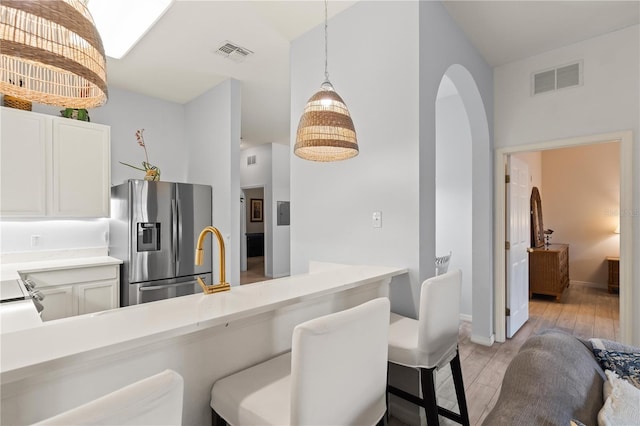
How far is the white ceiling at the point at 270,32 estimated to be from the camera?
8.32 feet

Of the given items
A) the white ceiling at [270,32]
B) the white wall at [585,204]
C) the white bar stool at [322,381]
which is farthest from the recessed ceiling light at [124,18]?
the white wall at [585,204]

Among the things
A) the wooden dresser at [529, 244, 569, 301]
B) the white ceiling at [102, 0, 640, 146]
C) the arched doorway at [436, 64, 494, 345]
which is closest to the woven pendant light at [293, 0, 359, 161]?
the white ceiling at [102, 0, 640, 146]

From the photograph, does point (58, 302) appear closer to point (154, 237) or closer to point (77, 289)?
point (77, 289)

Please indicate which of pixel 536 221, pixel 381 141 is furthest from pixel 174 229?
pixel 536 221

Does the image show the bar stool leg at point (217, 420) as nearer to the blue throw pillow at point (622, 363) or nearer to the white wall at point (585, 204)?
the blue throw pillow at point (622, 363)

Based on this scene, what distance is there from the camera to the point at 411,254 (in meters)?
2.16

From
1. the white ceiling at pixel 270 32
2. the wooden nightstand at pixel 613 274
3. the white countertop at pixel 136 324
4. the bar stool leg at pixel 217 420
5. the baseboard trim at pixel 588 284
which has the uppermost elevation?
the white ceiling at pixel 270 32

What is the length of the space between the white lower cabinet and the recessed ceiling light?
7.19ft

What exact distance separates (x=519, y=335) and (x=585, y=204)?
382cm

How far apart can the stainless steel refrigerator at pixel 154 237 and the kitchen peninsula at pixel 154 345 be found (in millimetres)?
2327

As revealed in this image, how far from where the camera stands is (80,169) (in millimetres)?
3383

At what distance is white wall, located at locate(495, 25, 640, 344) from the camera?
2.66 m

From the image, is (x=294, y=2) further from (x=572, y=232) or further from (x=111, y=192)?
(x=572, y=232)

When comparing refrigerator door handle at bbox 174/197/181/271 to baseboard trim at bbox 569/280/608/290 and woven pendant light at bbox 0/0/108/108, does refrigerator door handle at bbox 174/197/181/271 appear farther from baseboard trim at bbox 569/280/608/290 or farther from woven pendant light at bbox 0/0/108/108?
baseboard trim at bbox 569/280/608/290
